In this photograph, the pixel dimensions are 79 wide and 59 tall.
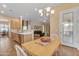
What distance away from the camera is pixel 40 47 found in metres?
2.30

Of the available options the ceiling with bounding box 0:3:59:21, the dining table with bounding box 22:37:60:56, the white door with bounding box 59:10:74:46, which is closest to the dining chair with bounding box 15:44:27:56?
the dining table with bounding box 22:37:60:56

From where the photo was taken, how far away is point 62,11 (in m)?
2.46

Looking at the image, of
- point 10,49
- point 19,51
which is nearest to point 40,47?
point 19,51

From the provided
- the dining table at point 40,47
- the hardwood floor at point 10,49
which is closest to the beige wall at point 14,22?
the hardwood floor at point 10,49

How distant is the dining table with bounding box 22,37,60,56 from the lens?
2.17 meters

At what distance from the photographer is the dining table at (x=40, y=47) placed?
217 centimetres

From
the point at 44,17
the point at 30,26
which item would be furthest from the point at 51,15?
the point at 30,26

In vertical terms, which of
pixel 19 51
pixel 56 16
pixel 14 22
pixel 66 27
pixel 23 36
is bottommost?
pixel 19 51

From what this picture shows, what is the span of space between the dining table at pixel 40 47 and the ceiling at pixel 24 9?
1.72ft

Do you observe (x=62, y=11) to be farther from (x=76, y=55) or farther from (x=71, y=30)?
(x=76, y=55)

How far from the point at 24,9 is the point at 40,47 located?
839 mm

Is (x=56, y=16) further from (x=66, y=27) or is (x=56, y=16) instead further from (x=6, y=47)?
(x=6, y=47)

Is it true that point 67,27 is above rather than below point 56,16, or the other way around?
below

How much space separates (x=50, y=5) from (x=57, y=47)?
87cm
